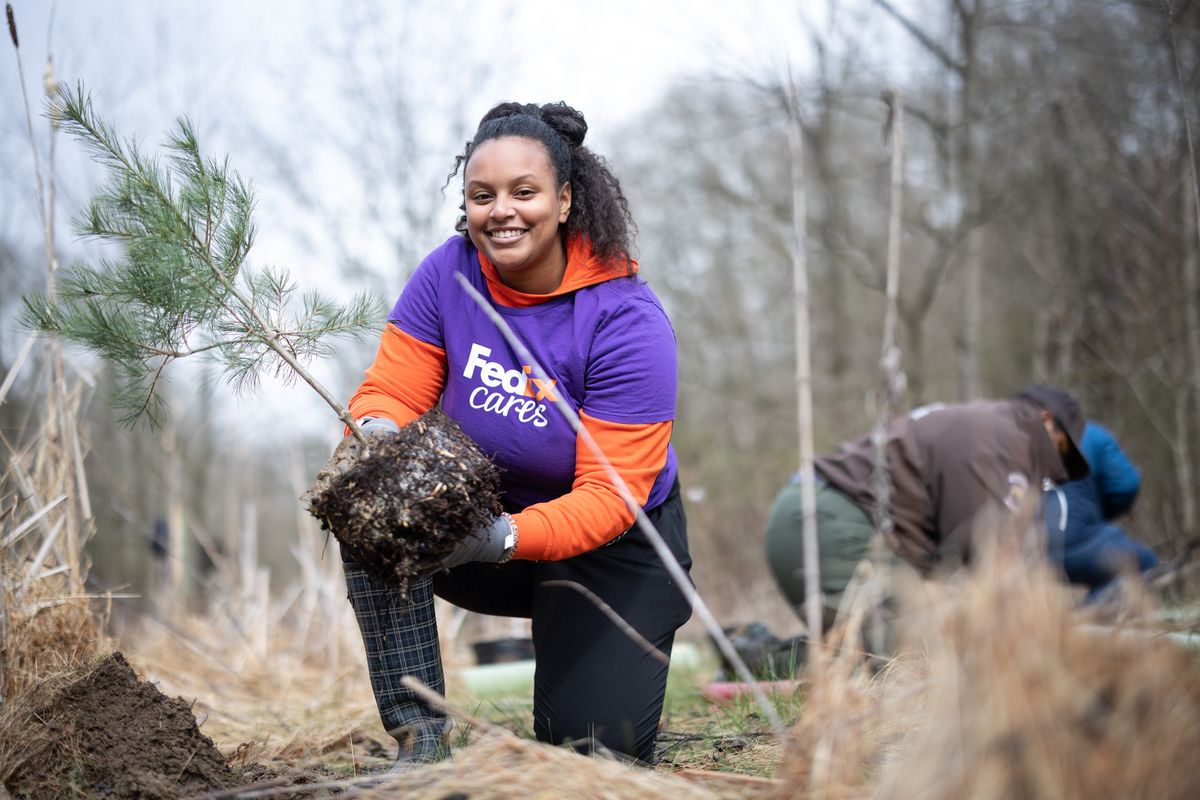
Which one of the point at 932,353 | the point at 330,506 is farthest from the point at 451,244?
the point at 932,353

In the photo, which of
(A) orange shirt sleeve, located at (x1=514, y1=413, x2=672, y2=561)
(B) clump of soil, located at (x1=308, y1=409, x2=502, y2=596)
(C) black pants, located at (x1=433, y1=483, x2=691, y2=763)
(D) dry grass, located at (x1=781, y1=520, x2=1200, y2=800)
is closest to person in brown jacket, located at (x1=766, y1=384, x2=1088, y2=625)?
(C) black pants, located at (x1=433, y1=483, x2=691, y2=763)

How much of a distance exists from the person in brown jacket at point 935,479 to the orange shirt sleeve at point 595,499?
1609 mm

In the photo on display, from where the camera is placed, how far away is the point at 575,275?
95.9 inches

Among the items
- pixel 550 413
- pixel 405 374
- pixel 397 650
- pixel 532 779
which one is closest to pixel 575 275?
pixel 550 413

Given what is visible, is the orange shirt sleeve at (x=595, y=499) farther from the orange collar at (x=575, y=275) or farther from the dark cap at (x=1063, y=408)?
the dark cap at (x=1063, y=408)

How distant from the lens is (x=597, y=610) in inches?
96.9

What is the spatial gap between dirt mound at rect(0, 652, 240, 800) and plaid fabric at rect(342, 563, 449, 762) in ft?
1.25

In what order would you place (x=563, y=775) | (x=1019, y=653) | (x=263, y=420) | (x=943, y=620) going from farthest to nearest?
(x=263, y=420), (x=563, y=775), (x=943, y=620), (x=1019, y=653)

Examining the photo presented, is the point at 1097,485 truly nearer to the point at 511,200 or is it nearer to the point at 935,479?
the point at 935,479

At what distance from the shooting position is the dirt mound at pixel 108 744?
1885 millimetres

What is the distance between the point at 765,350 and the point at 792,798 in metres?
11.6

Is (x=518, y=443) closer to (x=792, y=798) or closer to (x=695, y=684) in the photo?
(x=792, y=798)

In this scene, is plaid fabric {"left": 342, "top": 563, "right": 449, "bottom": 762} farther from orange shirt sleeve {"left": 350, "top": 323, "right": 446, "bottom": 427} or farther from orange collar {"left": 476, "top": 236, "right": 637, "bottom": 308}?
orange collar {"left": 476, "top": 236, "right": 637, "bottom": 308}

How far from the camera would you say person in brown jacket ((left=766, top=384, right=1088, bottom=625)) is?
3.72 m
